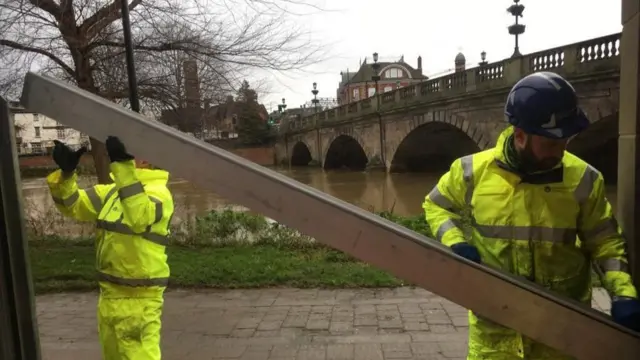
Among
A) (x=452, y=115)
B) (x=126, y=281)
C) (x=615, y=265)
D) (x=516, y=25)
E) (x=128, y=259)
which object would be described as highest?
(x=516, y=25)

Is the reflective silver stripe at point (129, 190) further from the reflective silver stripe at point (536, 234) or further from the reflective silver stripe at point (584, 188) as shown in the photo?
the reflective silver stripe at point (584, 188)

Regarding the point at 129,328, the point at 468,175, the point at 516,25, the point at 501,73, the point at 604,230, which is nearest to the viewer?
the point at 604,230

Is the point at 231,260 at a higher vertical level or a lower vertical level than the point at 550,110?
lower

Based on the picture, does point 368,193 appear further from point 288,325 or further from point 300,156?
point 300,156

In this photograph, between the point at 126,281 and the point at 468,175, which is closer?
the point at 468,175

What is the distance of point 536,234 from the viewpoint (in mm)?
1801

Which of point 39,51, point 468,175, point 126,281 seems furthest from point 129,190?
point 39,51

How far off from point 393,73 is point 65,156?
274 ft

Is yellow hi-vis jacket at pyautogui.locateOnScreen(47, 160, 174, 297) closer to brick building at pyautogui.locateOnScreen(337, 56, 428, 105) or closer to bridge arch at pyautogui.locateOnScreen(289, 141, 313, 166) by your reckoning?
bridge arch at pyautogui.locateOnScreen(289, 141, 313, 166)

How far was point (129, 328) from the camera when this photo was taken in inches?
110

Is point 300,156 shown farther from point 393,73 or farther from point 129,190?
point 129,190

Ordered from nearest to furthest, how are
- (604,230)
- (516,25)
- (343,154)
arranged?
(604,230), (516,25), (343,154)

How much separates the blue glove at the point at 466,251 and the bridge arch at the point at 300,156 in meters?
50.7

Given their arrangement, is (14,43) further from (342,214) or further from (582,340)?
(582,340)
